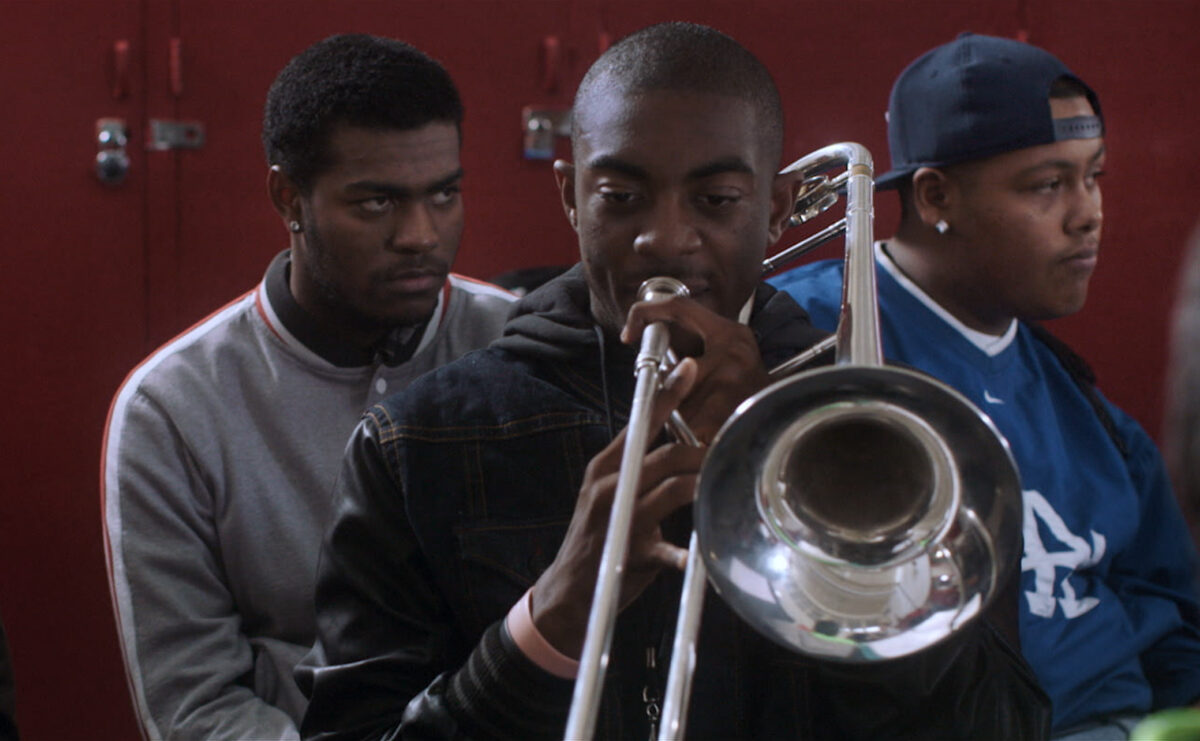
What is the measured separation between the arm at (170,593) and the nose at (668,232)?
0.75 m

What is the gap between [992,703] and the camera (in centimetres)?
118

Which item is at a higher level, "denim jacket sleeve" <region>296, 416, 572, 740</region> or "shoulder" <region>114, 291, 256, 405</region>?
"shoulder" <region>114, 291, 256, 405</region>

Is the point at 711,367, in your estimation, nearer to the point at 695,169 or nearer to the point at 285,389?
the point at 695,169

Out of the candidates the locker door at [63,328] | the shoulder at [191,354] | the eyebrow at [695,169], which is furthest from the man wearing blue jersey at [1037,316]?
the locker door at [63,328]

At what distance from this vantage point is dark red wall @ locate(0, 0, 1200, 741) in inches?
96.9

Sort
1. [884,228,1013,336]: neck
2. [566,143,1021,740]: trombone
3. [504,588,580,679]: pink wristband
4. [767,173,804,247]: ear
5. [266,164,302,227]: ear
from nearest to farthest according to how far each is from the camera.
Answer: [566,143,1021,740]: trombone < [504,588,580,679]: pink wristband < [767,173,804,247]: ear < [266,164,302,227]: ear < [884,228,1013,336]: neck

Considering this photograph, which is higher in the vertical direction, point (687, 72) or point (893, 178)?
point (687, 72)

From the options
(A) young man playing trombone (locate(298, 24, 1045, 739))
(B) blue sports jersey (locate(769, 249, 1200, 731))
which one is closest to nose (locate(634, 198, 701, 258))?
(A) young man playing trombone (locate(298, 24, 1045, 739))

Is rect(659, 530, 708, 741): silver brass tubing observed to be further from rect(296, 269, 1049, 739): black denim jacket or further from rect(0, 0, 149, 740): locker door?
rect(0, 0, 149, 740): locker door

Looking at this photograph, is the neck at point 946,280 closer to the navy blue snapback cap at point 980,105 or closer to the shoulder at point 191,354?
the navy blue snapback cap at point 980,105

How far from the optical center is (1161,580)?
6.44 feet

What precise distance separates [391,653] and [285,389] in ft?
2.21

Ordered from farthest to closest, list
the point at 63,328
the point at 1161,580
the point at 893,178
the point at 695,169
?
the point at 63,328 < the point at 893,178 < the point at 1161,580 < the point at 695,169

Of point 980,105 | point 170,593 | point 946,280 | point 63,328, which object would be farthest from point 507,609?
point 63,328
